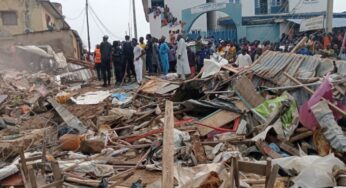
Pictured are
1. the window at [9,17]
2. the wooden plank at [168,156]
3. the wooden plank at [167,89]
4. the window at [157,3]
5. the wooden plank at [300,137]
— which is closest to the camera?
the wooden plank at [168,156]

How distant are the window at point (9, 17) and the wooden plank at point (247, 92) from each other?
29.3 m

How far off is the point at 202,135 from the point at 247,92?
1663mm

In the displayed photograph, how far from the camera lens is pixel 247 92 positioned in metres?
8.78

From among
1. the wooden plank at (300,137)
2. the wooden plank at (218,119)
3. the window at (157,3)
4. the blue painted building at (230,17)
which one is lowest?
the wooden plank at (300,137)

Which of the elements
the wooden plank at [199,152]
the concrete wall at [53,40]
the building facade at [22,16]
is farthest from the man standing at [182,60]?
the building facade at [22,16]

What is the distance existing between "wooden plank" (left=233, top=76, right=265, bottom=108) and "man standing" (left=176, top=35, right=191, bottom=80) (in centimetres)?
556

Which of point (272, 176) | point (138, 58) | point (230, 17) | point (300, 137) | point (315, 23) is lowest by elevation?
point (300, 137)

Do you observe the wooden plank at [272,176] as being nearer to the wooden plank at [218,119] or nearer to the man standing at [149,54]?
the wooden plank at [218,119]

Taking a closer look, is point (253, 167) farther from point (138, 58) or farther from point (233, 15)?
point (233, 15)

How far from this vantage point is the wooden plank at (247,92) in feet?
27.8

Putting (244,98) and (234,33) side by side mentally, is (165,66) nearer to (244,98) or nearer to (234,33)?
(244,98)

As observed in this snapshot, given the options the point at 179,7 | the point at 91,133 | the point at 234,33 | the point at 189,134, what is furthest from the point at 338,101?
the point at 179,7

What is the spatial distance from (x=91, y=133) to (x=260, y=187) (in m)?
4.36

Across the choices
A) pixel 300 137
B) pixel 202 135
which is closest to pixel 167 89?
pixel 202 135
